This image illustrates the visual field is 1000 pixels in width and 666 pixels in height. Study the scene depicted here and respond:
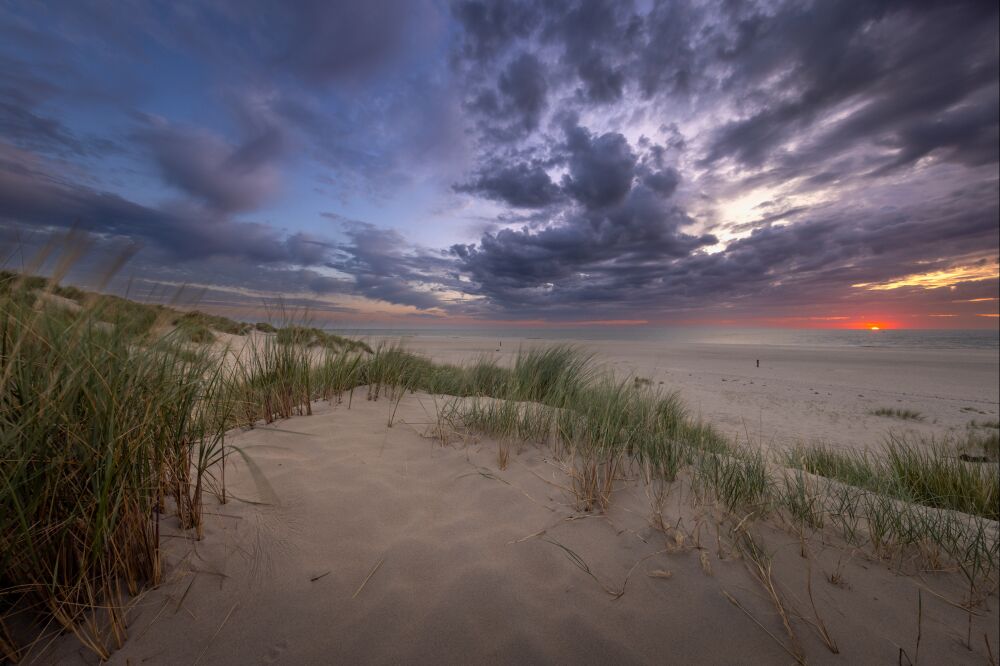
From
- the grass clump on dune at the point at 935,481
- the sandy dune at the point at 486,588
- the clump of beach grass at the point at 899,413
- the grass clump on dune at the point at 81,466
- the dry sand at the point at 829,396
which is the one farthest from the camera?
the clump of beach grass at the point at 899,413

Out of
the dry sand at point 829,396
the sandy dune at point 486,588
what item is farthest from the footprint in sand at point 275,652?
the dry sand at point 829,396

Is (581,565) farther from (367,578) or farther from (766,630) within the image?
(367,578)

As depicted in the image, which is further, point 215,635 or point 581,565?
point 581,565

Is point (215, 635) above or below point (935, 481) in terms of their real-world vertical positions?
above

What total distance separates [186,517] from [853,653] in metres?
2.93

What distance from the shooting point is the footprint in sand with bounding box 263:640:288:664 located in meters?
1.32

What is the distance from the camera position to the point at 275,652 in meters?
1.34

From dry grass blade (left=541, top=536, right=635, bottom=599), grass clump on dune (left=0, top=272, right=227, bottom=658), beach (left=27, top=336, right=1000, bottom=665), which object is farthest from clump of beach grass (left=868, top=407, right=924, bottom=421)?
grass clump on dune (left=0, top=272, right=227, bottom=658)

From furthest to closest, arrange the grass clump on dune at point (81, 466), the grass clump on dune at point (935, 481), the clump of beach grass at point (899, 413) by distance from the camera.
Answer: the clump of beach grass at point (899, 413) → the grass clump on dune at point (935, 481) → the grass clump on dune at point (81, 466)

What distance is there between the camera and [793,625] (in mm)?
1664

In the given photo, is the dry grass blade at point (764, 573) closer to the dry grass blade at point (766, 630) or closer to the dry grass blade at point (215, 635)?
the dry grass blade at point (766, 630)

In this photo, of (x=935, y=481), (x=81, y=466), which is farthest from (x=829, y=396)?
(x=81, y=466)

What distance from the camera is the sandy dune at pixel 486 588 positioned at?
1429 millimetres

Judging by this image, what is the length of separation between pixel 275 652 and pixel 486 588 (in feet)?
2.63
